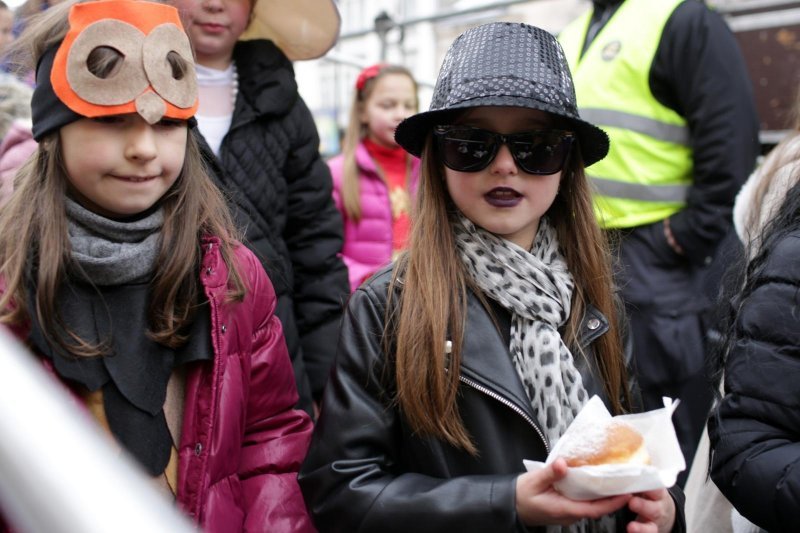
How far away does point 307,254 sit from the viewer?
9.33 feet

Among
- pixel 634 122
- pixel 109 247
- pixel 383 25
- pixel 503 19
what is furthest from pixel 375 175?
pixel 109 247

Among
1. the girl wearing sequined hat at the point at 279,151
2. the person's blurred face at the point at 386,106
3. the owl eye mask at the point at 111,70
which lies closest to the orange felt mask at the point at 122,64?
the owl eye mask at the point at 111,70

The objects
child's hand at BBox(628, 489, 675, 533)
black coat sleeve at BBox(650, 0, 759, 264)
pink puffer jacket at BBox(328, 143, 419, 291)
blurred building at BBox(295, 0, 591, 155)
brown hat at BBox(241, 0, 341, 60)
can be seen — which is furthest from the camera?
blurred building at BBox(295, 0, 591, 155)

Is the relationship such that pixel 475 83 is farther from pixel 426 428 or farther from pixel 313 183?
pixel 313 183

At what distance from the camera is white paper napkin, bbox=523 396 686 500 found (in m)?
1.40

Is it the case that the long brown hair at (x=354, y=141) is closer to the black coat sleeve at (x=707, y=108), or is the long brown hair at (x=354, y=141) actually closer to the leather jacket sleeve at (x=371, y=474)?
the black coat sleeve at (x=707, y=108)

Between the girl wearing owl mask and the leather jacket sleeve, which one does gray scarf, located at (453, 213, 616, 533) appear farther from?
the girl wearing owl mask

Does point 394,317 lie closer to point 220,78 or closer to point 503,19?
point 220,78

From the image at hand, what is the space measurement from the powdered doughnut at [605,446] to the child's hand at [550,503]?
0.05 metres

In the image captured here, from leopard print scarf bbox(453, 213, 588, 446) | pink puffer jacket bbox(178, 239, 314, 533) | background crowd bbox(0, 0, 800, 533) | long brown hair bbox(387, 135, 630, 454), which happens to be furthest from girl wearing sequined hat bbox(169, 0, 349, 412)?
leopard print scarf bbox(453, 213, 588, 446)

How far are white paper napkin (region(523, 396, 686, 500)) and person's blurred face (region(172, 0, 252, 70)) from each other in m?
1.60

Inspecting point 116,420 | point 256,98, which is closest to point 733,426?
point 116,420

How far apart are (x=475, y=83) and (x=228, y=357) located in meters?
0.81

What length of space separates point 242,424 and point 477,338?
0.59 metres
